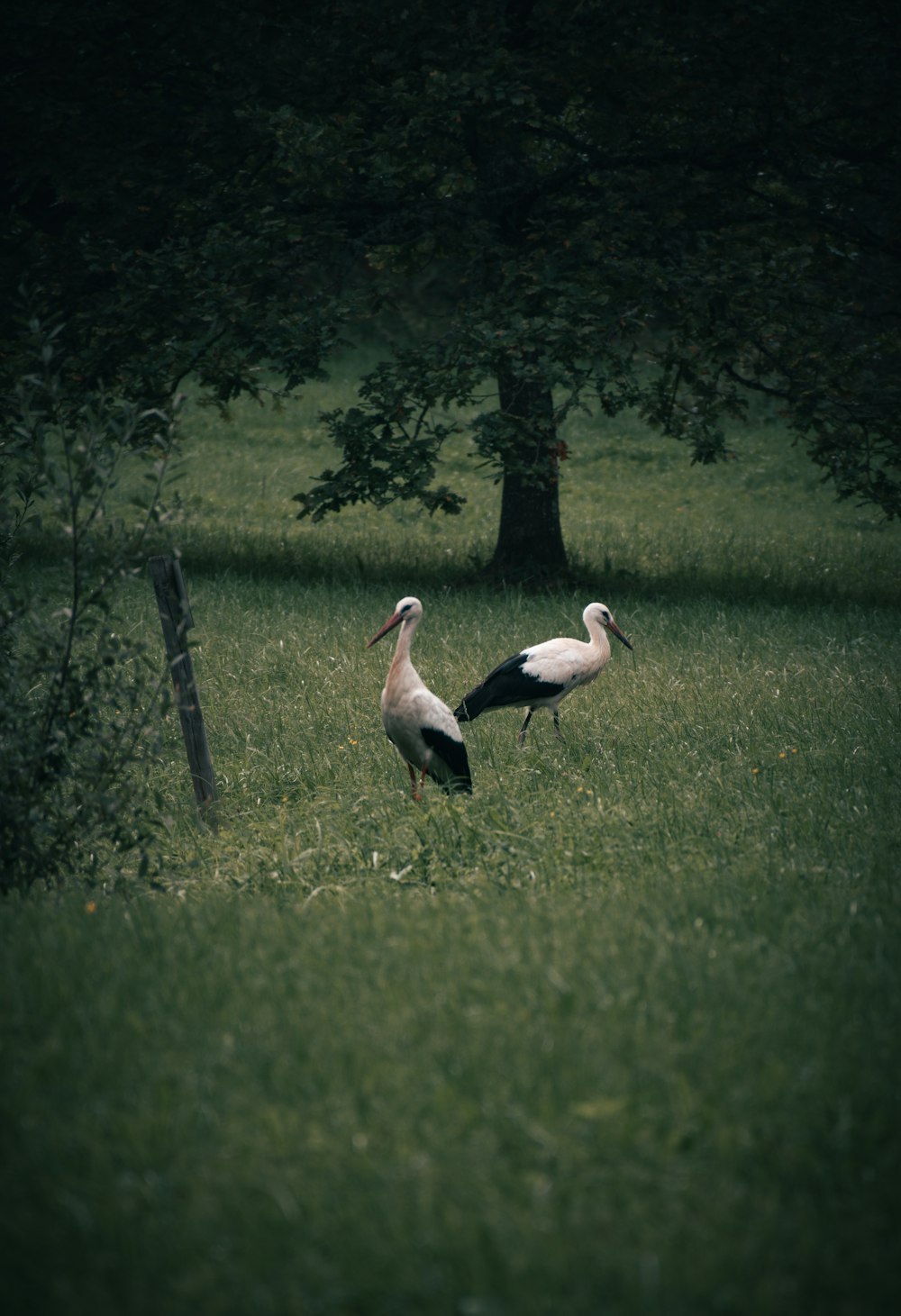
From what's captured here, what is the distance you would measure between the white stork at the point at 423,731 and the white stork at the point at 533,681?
0.93 metres

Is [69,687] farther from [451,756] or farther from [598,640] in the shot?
[598,640]

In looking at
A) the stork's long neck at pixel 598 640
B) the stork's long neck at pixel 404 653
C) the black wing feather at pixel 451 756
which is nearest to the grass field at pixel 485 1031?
the black wing feather at pixel 451 756

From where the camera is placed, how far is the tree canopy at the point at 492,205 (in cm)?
1367

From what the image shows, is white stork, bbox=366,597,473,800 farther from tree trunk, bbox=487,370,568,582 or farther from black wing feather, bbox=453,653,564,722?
tree trunk, bbox=487,370,568,582

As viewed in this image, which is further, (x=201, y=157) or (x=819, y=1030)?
(x=201, y=157)

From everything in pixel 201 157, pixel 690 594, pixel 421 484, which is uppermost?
pixel 201 157

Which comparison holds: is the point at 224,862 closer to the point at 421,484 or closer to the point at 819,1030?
the point at 819,1030

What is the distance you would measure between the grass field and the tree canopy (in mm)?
5961

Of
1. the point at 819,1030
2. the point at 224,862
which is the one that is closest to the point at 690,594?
the point at 224,862

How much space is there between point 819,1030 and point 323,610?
32.7 feet

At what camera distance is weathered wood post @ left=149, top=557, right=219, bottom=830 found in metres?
6.75

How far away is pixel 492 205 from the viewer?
15.1 metres

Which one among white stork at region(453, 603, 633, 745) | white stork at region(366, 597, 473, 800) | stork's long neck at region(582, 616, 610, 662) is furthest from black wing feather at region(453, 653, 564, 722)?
white stork at region(366, 597, 473, 800)

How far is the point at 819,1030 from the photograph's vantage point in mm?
4012
